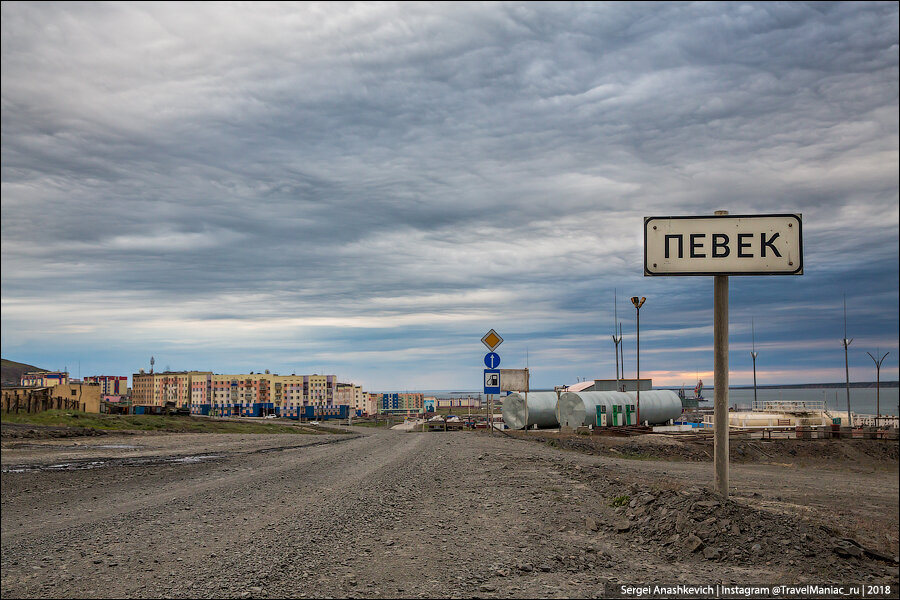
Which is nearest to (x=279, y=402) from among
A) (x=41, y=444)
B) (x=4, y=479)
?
(x=41, y=444)

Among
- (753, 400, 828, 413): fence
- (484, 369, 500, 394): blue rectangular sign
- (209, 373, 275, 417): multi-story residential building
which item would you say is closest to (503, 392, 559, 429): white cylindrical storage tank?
(753, 400, 828, 413): fence

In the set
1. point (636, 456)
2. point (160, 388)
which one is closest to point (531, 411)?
point (636, 456)

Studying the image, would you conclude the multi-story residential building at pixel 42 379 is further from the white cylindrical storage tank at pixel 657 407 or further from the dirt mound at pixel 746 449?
the dirt mound at pixel 746 449

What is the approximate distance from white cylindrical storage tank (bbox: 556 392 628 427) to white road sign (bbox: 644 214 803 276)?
38333 millimetres

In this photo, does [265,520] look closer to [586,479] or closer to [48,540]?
[48,540]

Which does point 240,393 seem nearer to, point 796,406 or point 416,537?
point 796,406

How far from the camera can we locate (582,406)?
43750 millimetres

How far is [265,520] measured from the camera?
9.14 metres

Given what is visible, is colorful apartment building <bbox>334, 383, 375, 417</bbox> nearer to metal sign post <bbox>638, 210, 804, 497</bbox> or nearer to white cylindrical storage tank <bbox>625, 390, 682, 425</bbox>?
white cylindrical storage tank <bbox>625, 390, 682, 425</bbox>

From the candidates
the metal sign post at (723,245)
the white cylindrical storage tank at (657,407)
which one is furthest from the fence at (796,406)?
the metal sign post at (723,245)

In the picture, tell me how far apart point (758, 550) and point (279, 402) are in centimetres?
16286

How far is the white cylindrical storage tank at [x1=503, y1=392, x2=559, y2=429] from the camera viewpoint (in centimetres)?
4409

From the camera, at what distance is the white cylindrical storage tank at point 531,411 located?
44.1 m

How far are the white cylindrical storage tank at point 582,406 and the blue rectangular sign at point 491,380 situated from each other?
2172 cm
